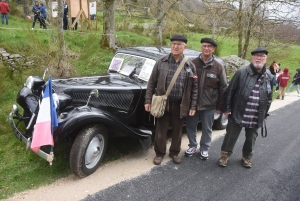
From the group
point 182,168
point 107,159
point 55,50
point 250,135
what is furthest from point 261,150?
point 55,50

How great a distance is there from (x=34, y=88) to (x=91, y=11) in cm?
1099

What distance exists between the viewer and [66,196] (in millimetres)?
2771

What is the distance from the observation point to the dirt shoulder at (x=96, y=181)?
2.76 metres

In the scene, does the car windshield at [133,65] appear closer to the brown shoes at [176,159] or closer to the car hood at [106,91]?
the car hood at [106,91]

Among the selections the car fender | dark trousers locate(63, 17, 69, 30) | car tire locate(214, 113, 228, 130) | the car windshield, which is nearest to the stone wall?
the car windshield

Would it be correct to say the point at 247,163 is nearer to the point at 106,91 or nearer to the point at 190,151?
the point at 190,151

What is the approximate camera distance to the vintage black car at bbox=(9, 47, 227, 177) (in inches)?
116

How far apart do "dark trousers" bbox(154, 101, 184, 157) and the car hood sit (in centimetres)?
54

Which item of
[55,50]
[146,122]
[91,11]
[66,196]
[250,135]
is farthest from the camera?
[91,11]

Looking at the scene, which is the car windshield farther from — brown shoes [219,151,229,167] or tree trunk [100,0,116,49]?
tree trunk [100,0,116,49]

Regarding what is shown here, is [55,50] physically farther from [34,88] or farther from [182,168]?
[182,168]

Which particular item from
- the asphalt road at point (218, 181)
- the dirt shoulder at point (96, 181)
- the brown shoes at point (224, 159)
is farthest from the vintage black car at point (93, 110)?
the brown shoes at point (224, 159)

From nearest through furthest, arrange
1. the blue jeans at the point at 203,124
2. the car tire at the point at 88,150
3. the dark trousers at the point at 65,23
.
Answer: the car tire at the point at 88,150, the blue jeans at the point at 203,124, the dark trousers at the point at 65,23

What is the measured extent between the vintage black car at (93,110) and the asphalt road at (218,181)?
56 cm
